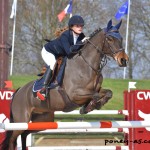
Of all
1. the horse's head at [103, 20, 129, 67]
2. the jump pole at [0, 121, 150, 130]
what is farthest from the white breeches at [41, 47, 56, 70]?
the jump pole at [0, 121, 150, 130]

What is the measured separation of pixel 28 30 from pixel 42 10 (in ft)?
5.42

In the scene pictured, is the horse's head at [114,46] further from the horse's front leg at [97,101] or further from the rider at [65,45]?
the horse's front leg at [97,101]

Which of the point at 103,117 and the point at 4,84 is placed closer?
the point at 4,84

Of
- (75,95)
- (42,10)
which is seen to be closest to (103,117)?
(75,95)

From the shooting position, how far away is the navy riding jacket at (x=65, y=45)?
20.2 ft

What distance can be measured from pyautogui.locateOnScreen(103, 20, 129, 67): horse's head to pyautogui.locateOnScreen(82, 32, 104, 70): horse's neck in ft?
0.35

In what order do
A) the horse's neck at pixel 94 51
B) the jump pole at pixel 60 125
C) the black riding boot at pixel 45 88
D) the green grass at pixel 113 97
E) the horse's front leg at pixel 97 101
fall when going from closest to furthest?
the jump pole at pixel 60 125 → the horse's front leg at pixel 97 101 → the horse's neck at pixel 94 51 → the black riding boot at pixel 45 88 → the green grass at pixel 113 97

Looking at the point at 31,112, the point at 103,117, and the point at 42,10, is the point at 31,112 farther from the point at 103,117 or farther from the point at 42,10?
the point at 42,10

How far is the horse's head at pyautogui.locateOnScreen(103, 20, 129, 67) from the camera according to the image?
5.57 m

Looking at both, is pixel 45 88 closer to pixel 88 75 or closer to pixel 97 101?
pixel 88 75

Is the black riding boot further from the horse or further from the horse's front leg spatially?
the horse's front leg

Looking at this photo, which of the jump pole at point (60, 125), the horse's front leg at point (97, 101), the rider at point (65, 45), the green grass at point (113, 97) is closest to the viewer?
the jump pole at point (60, 125)

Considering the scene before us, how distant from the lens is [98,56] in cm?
609

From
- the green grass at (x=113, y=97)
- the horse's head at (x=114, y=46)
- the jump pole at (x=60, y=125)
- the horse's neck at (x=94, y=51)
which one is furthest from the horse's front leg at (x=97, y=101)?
the green grass at (x=113, y=97)
